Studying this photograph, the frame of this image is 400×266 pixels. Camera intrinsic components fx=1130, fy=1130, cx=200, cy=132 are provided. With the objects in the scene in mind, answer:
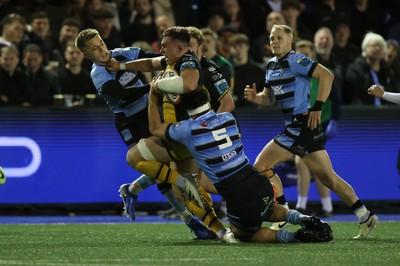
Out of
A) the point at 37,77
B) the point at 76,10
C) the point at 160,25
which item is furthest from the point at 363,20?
the point at 37,77

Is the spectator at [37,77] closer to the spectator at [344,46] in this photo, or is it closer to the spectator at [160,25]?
the spectator at [160,25]

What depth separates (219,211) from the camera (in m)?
15.5

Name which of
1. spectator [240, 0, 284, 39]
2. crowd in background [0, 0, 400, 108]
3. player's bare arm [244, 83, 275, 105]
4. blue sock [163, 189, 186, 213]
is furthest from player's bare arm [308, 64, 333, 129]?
spectator [240, 0, 284, 39]

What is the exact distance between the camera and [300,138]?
38.7ft

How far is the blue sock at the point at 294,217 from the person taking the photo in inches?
402

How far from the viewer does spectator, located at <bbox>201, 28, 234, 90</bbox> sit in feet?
46.9

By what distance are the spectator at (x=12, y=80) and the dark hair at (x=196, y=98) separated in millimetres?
5985

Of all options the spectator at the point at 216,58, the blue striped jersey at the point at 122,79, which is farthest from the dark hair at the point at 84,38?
the spectator at the point at 216,58

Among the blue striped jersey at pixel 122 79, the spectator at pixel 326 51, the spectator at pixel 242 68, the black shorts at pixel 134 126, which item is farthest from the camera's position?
the spectator at pixel 326 51

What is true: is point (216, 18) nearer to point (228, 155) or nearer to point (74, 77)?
point (74, 77)

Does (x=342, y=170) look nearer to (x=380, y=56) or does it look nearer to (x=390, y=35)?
(x=380, y=56)

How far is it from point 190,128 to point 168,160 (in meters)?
1.37

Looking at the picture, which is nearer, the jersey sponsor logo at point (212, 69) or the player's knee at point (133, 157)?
the jersey sponsor logo at point (212, 69)

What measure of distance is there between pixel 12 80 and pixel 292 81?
5272 mm
